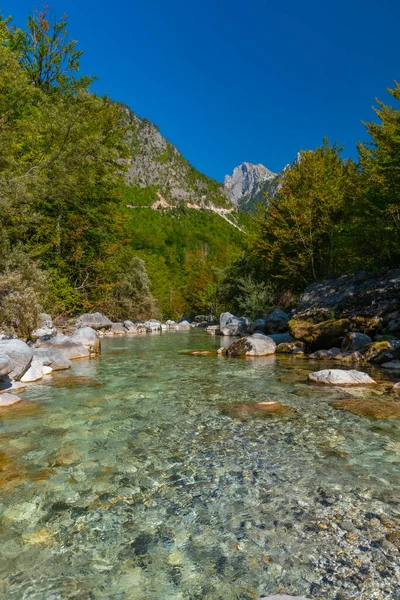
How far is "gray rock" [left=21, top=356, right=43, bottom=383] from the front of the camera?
311 inches

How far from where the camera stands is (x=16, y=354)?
698 centimetres

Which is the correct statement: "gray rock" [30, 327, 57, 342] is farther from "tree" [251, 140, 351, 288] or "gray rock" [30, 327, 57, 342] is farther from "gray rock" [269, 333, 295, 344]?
"tree" [251, 140, 351, 288]

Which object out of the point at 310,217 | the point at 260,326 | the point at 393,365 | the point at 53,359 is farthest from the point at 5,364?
the point at 310,217

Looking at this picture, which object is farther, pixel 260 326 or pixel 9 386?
pixel 260 326

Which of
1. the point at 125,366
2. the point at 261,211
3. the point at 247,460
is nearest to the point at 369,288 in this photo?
the point at 125,366

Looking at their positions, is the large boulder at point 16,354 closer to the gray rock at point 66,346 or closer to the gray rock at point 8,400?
the gray rock at point 8,400

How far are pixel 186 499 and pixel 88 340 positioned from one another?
38.8 ft

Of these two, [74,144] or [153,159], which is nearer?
[74,144]

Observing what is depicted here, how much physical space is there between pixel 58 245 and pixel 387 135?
1771cm

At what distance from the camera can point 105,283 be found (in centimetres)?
2477

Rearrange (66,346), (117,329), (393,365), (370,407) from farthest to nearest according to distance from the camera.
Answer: (117,329) < (66,346) < (393,365) < (370,407)

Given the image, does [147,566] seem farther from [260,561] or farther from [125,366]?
[125,366]

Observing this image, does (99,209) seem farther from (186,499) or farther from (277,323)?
(186,499)

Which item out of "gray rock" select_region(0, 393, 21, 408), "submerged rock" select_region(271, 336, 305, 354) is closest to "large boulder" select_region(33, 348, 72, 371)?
"gray rock" select_region(0, 393, 21, 408)
